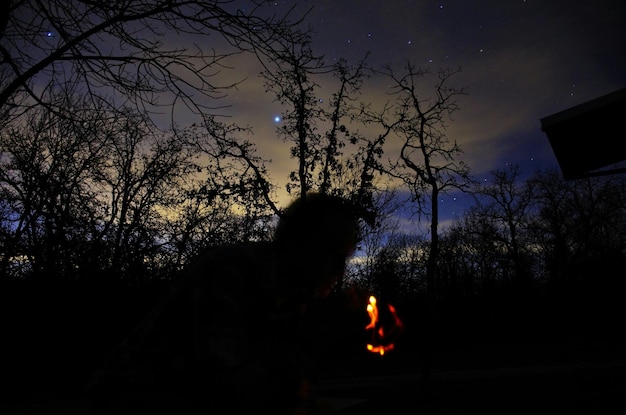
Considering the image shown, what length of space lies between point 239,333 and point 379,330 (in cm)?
892

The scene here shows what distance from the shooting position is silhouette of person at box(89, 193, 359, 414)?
1.05 m

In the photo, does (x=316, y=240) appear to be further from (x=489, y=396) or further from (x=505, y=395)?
(x=505, y=395)

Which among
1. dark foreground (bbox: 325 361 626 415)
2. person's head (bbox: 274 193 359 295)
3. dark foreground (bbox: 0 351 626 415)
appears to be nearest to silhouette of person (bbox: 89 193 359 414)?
person's head (bbox: 274 193 359 295)

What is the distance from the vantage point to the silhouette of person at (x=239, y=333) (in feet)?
3.45

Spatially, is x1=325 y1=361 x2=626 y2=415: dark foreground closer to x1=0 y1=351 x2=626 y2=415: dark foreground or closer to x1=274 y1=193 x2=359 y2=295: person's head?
x1=0 y1=351 x2=626 y2=415: dark foreground

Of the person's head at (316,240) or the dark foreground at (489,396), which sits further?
the dark foreground at (489,396)

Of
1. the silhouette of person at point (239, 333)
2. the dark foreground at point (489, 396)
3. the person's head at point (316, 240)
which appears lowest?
the dark foreground at point (489, 396)

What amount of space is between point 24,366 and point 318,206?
1378cm

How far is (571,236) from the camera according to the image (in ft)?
131

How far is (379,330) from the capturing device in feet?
31.3

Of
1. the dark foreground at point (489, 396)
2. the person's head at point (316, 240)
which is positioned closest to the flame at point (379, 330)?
the dark foreground at point (489, 396)

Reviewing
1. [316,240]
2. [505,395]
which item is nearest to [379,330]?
[505,395]

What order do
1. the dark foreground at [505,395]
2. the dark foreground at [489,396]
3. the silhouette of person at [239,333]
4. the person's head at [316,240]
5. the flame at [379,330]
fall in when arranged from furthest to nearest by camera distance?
the flame at [379,330]
the dark foreground at [505,395]
the dark foreground at [489,396]
the person's head at [316,240]
the silhouette of person at [239,333]

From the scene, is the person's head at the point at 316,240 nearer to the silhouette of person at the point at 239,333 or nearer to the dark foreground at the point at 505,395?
the silhouette of person at the point at 239,333
